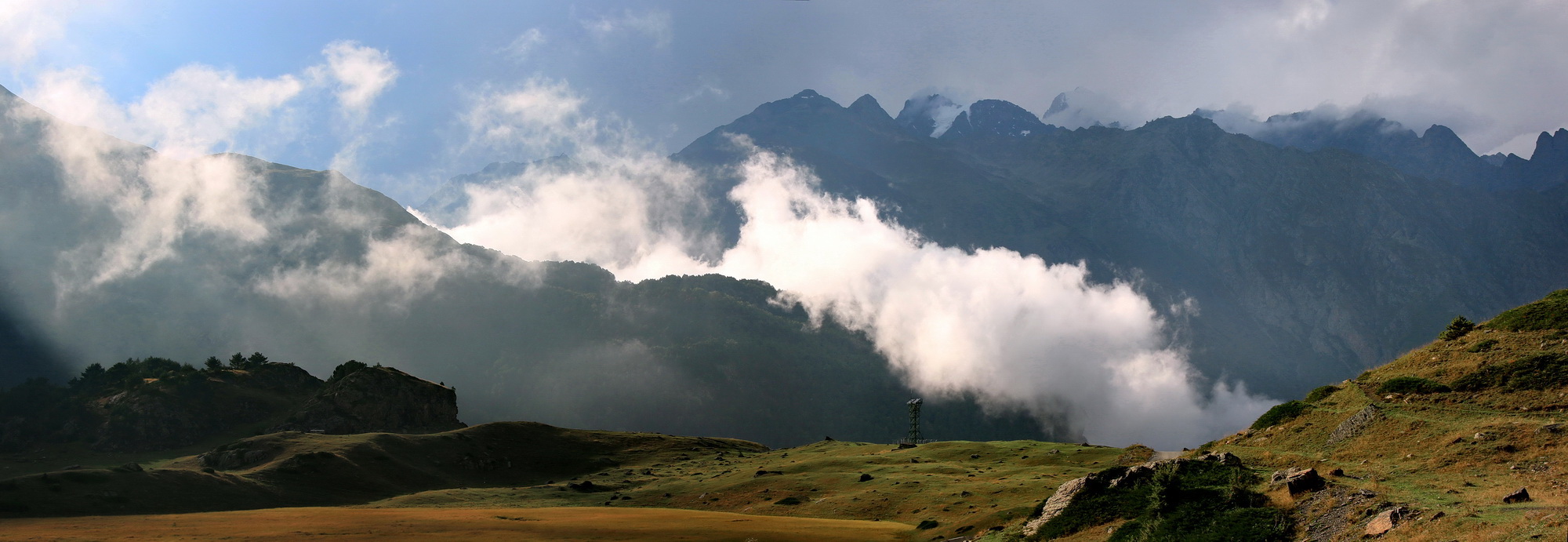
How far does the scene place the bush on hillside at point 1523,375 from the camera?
33031 millimetres

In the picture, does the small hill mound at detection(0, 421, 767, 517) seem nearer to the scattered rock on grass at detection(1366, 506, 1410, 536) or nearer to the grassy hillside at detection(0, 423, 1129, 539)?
the grassy hillside at detection(0, 423, 1129, 539)

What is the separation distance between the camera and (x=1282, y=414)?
4106cm

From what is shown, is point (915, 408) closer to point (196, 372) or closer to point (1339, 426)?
point (1339, 426)

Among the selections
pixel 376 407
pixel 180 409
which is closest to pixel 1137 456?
pixel 376 407

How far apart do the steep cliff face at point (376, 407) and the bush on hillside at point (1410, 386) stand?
164 m

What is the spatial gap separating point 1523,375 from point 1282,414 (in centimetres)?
948

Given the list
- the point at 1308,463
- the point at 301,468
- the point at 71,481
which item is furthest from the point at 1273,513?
the point at 301,468

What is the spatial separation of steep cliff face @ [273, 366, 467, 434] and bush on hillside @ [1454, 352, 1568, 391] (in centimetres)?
16752

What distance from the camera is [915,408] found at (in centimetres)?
17312

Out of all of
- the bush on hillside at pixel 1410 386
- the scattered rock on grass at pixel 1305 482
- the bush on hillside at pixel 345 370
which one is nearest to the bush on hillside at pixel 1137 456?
the bush on hillside at pixel 1410 386

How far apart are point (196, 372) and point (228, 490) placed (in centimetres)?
10258

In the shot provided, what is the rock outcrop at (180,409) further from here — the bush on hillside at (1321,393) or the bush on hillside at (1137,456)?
the bush on hillside at (1321,393)

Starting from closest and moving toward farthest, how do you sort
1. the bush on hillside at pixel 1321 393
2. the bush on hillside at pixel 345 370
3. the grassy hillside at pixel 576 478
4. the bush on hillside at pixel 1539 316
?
the bush on hillside at pixel 1539 316 → the bush on hillside at pixel 1321 393 → the grassy hillside at pixel 576 478 → the bush on hillside at pixel 345 370

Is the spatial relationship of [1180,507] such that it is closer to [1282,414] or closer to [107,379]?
[1282,414]
